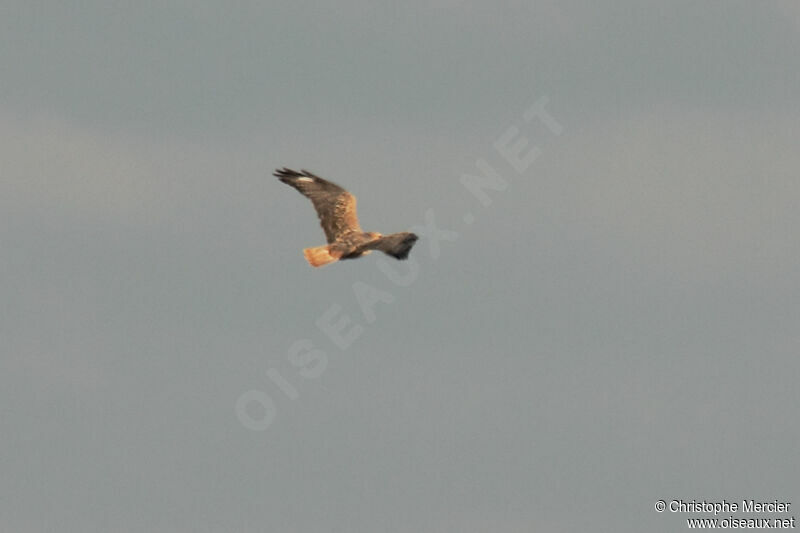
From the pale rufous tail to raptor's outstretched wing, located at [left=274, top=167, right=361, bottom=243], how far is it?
7.09ft

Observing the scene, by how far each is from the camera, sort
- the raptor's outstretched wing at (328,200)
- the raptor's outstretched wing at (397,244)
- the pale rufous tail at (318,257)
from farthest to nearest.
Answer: the raptor's outstretched wing at (328,200) < the pale rufous tail at (318,257) < the raptor's outstretched wing at (397,244)

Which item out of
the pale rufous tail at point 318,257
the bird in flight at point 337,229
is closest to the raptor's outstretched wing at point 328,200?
the bird in flight at point 337,229

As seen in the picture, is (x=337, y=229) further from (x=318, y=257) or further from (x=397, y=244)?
(x=397, y=244)

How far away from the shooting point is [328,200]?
59469mm

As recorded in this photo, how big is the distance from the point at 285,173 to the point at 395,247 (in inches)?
319

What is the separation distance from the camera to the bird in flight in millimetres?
54000

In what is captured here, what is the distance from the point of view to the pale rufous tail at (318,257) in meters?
55.4

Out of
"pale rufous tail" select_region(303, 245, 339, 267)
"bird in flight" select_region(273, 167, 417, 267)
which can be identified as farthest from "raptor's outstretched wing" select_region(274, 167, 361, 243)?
Result: "pale rufous tail" select_region(303, 245, 339, 267)

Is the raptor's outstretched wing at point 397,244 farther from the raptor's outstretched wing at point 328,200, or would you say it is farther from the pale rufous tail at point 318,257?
the raptor's outstretched wing at point 328,200

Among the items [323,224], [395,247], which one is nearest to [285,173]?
[323,224]

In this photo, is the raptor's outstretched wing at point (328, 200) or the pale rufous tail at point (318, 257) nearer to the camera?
the pale rufous tail at point (318, 257)

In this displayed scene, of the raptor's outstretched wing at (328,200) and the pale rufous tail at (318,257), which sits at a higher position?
the raptor's outstretched wing at (328,200)

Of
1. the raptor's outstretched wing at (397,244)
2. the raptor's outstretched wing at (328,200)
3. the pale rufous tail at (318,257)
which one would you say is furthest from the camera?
the raptor's outstretched wing at (328,200)

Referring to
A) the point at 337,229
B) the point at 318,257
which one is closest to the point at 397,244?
the point at 318,257
